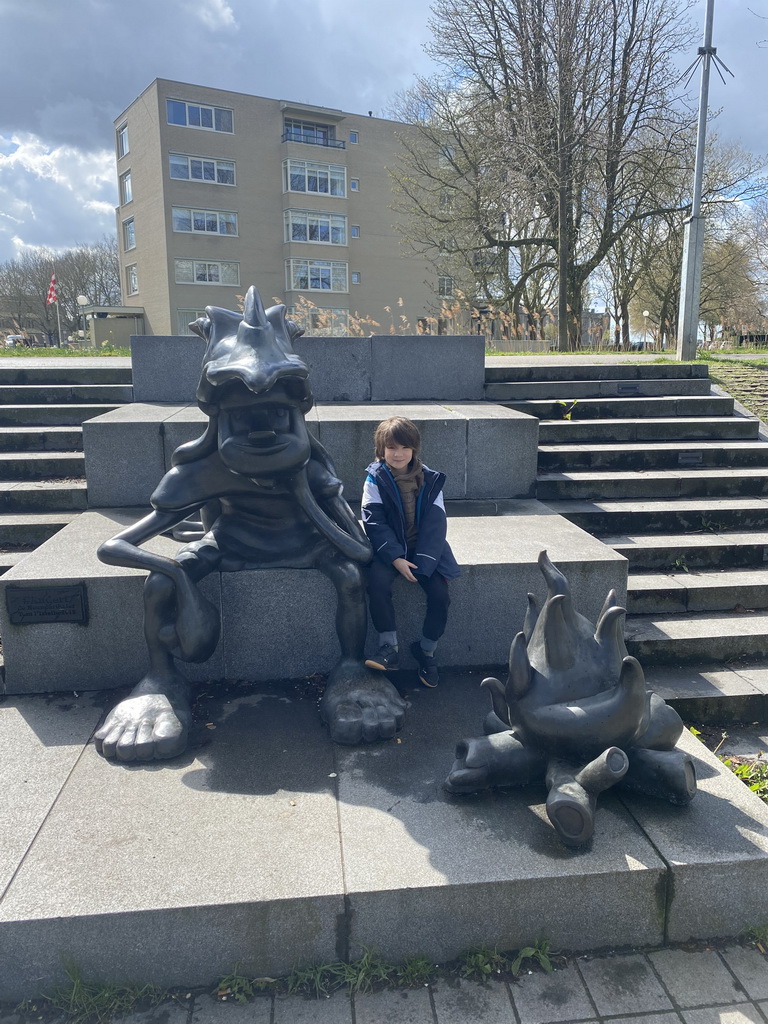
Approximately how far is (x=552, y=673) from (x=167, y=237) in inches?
1530

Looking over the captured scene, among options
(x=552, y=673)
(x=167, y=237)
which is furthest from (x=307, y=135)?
(x=552, y=673)

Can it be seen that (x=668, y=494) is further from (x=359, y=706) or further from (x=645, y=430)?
(x=359, y=706)

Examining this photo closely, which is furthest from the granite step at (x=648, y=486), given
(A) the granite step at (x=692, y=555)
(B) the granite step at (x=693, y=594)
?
(B) the granite step at (x=693, y=594)

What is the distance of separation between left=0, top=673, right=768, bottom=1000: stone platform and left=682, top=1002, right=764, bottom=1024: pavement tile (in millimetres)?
297

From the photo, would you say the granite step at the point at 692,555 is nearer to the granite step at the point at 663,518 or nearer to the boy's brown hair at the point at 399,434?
the granite step at the point at 663,518

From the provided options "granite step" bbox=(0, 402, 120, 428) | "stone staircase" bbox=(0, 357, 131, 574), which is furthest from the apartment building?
"granite step" bbox=(0, 402, 120, 428)

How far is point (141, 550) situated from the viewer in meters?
3.46

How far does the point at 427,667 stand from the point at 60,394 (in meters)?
5.49

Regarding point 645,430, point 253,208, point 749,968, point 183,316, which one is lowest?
point 749,968

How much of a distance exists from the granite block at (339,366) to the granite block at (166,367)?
1111 mm

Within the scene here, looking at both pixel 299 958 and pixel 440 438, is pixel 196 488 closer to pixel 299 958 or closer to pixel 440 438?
pixel 299 958

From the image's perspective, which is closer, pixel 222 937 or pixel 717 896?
pixel 222 937

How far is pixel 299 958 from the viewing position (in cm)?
239

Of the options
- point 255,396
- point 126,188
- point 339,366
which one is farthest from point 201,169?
point 255,396
